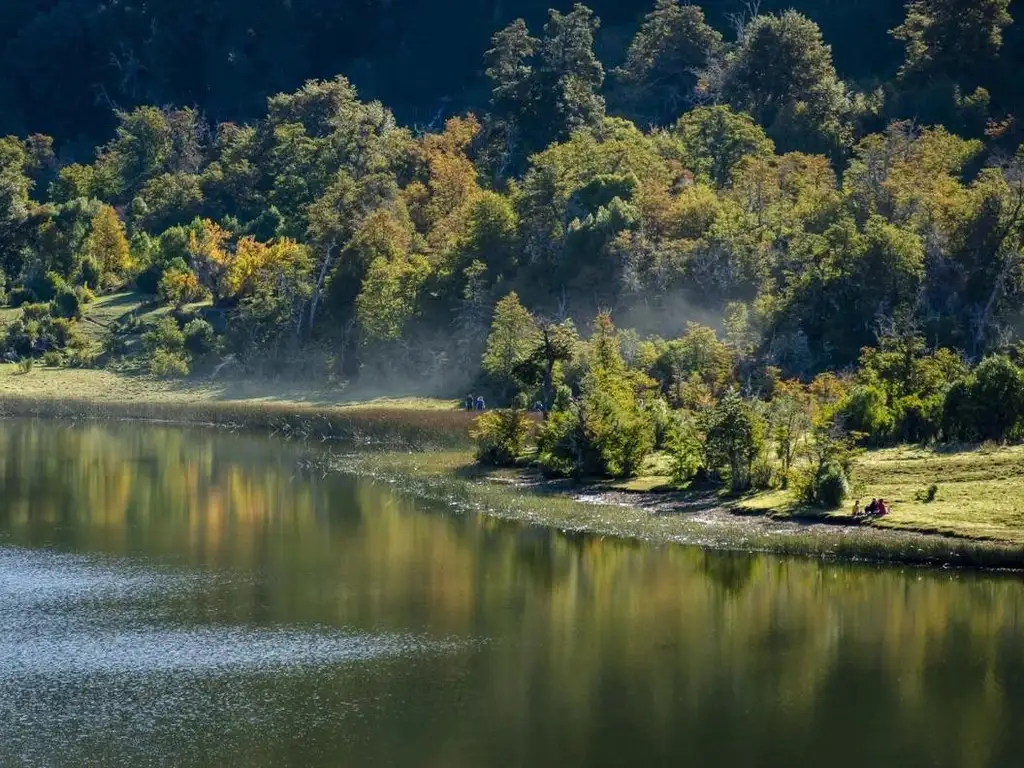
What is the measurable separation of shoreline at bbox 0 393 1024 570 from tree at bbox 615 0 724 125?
224ft

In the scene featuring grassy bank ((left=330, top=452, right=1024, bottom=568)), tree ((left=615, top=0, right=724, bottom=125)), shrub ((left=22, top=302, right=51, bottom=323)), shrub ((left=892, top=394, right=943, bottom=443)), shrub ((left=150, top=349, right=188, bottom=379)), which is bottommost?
grassy bank ((left=330, top=452, right=1024, bottom=568))

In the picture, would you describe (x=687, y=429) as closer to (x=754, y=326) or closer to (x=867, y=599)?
(x=867, y=599)

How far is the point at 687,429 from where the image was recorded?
76.6m

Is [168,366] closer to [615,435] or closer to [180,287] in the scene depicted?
[180,287]

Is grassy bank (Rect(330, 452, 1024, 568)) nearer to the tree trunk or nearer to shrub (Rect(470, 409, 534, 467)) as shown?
shrub (Rect(470, 409, 534, 467))

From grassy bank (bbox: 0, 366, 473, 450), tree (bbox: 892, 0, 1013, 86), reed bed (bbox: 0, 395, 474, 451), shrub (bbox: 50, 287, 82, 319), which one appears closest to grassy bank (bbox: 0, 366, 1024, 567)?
reed bed (bbox: 0, 395, 474, 451)

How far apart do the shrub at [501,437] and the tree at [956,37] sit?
240 feet

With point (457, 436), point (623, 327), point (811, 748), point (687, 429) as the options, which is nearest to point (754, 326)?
point (623, 327)

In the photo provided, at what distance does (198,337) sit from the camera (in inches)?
5394

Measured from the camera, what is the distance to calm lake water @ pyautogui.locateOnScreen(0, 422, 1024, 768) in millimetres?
40469

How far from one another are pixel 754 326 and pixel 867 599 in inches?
2058

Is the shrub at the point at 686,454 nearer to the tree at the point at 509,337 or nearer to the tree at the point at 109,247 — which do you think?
the tree at the point at 509,337

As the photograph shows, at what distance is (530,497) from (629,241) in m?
47.5

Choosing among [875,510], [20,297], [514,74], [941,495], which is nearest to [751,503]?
[875,510]
